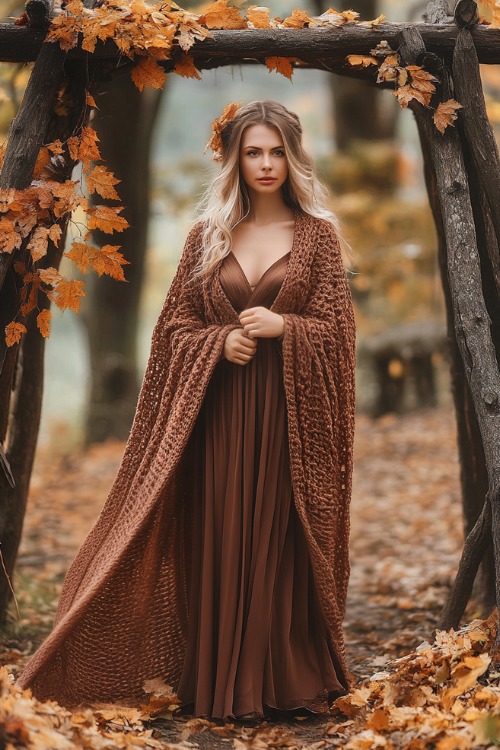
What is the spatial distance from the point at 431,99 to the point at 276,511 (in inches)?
77.3

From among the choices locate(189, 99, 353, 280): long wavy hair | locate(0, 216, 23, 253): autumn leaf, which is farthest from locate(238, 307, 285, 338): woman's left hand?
locate(0, 216, 23, 253): autumn leaf

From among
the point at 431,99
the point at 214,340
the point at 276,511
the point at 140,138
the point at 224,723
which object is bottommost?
the point at 224,723

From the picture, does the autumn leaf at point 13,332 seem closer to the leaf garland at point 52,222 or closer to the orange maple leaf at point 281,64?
the leaf garland at point 52,222

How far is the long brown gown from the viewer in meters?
3.59

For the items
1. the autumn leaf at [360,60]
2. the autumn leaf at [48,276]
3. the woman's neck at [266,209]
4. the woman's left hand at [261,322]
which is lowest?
the woman's left hand at [261,322]

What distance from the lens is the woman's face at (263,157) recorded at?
3.69 meters

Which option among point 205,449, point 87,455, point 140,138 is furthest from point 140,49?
point 87,455

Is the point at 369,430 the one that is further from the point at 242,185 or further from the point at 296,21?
the point at 296,21

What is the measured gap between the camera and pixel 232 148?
3.77m

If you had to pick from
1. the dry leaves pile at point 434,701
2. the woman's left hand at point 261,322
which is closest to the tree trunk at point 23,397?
the woman's left hand at point 261,322

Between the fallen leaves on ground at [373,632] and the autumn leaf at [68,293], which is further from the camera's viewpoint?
the autumn leaf at [68,293]

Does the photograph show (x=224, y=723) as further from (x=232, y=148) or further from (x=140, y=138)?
(x=140, y=138)

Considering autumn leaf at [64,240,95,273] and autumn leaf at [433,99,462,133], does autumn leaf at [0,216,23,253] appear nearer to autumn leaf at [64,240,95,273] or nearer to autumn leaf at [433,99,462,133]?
autumn leaf at [64,240,95,273]

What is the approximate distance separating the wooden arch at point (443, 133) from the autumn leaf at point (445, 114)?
0.06m
